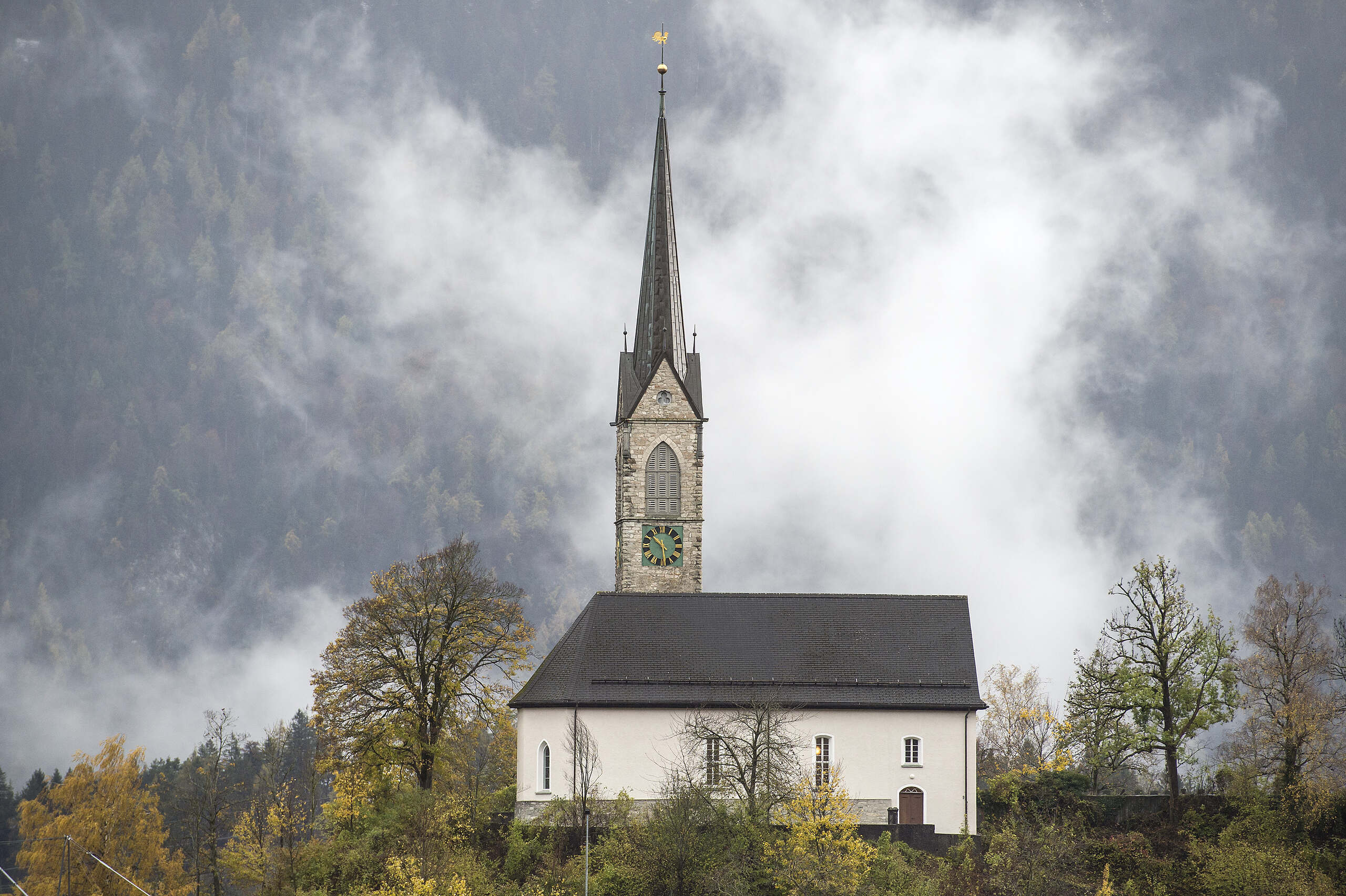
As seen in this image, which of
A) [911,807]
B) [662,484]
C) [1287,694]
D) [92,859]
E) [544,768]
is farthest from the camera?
[662,484]

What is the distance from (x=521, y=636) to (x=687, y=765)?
26.1 feet

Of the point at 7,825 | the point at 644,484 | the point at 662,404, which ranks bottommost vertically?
the point at 7,825

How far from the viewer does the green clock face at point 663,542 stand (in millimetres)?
71938

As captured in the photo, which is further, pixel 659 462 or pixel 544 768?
pixel 659 462

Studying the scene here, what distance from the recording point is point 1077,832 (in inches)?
1925

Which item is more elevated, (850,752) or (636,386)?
(636,386)

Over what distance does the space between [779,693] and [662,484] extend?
2159 cm

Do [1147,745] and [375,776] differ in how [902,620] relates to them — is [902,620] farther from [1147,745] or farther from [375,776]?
[375,776]

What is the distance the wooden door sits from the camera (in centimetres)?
5228

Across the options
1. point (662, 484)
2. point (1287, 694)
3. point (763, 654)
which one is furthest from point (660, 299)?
point (1287, 694)

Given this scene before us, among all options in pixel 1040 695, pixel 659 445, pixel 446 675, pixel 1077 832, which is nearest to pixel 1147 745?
pixel 1077 832

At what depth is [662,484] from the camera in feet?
239

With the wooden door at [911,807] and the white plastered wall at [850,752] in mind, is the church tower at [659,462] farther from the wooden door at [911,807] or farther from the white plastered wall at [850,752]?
the wooden door at [911,807]

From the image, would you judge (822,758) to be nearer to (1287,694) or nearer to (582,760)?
(582,760)
